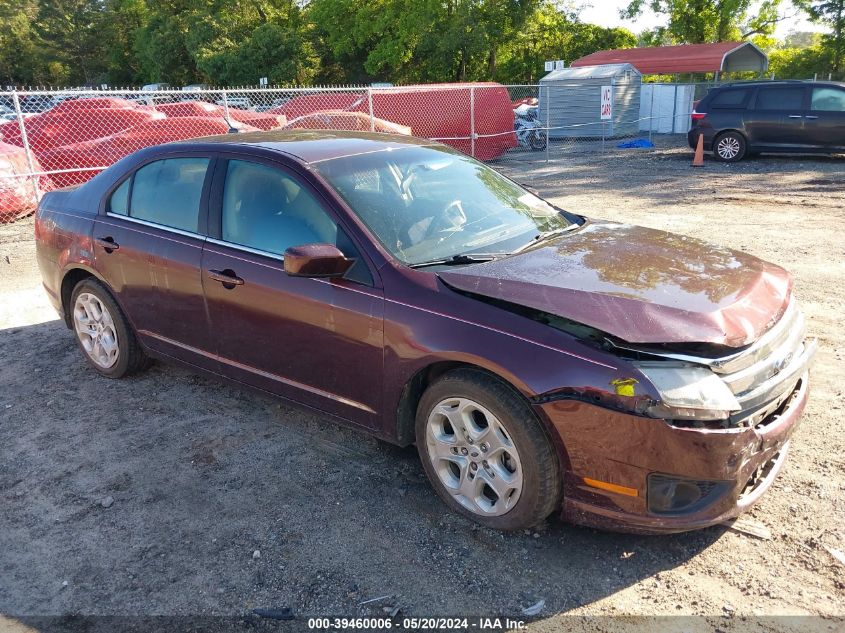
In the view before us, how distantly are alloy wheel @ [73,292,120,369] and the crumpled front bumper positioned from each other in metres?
3.33

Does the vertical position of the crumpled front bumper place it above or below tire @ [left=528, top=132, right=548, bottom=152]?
above

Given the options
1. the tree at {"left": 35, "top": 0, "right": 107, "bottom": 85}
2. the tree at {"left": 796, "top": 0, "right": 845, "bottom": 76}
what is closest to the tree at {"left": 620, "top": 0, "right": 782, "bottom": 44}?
the tree at {"left": 796, "top": 0, "right": 845, "bottom": 76}

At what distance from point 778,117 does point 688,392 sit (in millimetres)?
14835

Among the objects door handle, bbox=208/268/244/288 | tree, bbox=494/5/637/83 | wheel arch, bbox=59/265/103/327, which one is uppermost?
tree, bbox=494/5/637/83

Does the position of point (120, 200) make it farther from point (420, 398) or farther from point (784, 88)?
point (784, 88)

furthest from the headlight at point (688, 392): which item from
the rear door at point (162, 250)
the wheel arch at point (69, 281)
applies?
the wheel arch at point (69, 281)

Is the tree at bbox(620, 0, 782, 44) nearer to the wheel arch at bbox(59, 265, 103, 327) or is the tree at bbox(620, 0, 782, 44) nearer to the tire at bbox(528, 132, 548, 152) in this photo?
the tire at bbox(528, 132, 548, 152)

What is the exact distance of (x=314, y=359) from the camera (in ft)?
11.8

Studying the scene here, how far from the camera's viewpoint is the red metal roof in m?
30.6

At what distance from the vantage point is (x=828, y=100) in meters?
14.5

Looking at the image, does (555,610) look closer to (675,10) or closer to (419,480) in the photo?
(419,480)

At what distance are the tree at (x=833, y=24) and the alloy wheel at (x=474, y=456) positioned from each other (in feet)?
129

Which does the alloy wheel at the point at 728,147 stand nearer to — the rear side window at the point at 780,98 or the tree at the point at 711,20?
the rear side window at the point at 780,98

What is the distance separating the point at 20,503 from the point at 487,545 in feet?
7.77
